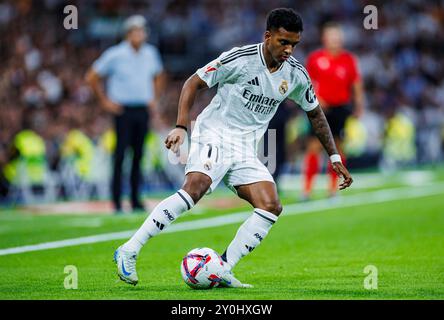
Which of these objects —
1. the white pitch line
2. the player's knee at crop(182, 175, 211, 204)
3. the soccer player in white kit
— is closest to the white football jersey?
the soccer player in white kit

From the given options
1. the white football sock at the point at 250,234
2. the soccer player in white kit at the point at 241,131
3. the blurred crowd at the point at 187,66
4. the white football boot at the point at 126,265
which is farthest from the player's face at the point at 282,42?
the blurred crowd at the point at 187,66

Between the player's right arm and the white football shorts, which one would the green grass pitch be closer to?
the white football shorts

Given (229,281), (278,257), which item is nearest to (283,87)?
(229,281)

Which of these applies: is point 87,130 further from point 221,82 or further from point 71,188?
point 221,82

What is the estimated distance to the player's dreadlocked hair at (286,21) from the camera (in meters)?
7.62

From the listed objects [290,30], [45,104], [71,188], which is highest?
[290,30]

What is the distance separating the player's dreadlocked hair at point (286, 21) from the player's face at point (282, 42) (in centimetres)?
3

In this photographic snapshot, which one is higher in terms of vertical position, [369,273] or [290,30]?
[290,30]

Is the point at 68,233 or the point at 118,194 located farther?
the point at 118,194

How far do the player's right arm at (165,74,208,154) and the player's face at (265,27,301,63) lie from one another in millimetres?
595

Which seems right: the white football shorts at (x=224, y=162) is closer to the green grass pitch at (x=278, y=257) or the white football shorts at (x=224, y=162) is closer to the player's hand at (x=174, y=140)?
the player's hand at (x=174, y=140)
